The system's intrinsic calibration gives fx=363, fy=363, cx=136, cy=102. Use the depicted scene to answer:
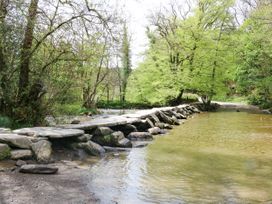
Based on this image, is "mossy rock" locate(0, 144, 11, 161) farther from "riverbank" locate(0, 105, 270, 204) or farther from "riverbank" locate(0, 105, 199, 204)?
"riverbank" locate(0, 105, 270, 204)

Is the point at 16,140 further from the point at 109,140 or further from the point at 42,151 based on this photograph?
the point at 109,140

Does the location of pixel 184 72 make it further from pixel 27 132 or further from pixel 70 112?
pixel 27 132

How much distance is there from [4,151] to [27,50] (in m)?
3.36

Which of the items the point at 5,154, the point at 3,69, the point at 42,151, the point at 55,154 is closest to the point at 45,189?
the point at 5,154

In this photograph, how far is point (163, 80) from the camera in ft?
82.4

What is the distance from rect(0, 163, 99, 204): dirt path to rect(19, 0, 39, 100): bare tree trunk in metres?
3.54

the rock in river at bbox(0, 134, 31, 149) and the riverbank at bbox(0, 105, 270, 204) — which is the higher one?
the rock in river at bbox(0, 134, 31, 149)

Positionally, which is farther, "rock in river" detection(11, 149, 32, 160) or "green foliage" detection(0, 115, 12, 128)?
"green foliage" detection(0, 115, 12, 128)

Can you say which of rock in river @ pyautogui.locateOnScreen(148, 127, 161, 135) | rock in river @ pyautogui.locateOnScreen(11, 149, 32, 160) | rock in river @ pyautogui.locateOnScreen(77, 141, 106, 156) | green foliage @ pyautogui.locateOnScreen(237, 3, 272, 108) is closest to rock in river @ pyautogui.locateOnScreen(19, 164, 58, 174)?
rock in river @ pyautogui.locateOnScreen(11, 149, 32, 160)

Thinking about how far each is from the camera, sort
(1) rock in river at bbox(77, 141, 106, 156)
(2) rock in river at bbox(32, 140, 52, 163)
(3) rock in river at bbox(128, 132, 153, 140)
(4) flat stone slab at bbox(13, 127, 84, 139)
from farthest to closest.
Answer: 1. (3) rock in river at bbox(128, 132, 153, 140)
2. (1) rock in river at bbox(77, 141, 106, 156)
3. (4) flat stone slab at bbox(13, 127, 84, 139)
4. (2) rock in river at bbox(32, 140, 52, 163)

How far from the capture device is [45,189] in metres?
5.07

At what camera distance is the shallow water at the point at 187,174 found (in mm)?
5164

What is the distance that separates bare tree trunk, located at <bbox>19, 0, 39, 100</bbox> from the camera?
28.3 feet

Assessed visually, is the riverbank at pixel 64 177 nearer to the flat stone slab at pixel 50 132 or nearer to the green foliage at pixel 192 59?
the flat stone slab at pixel 50 132
